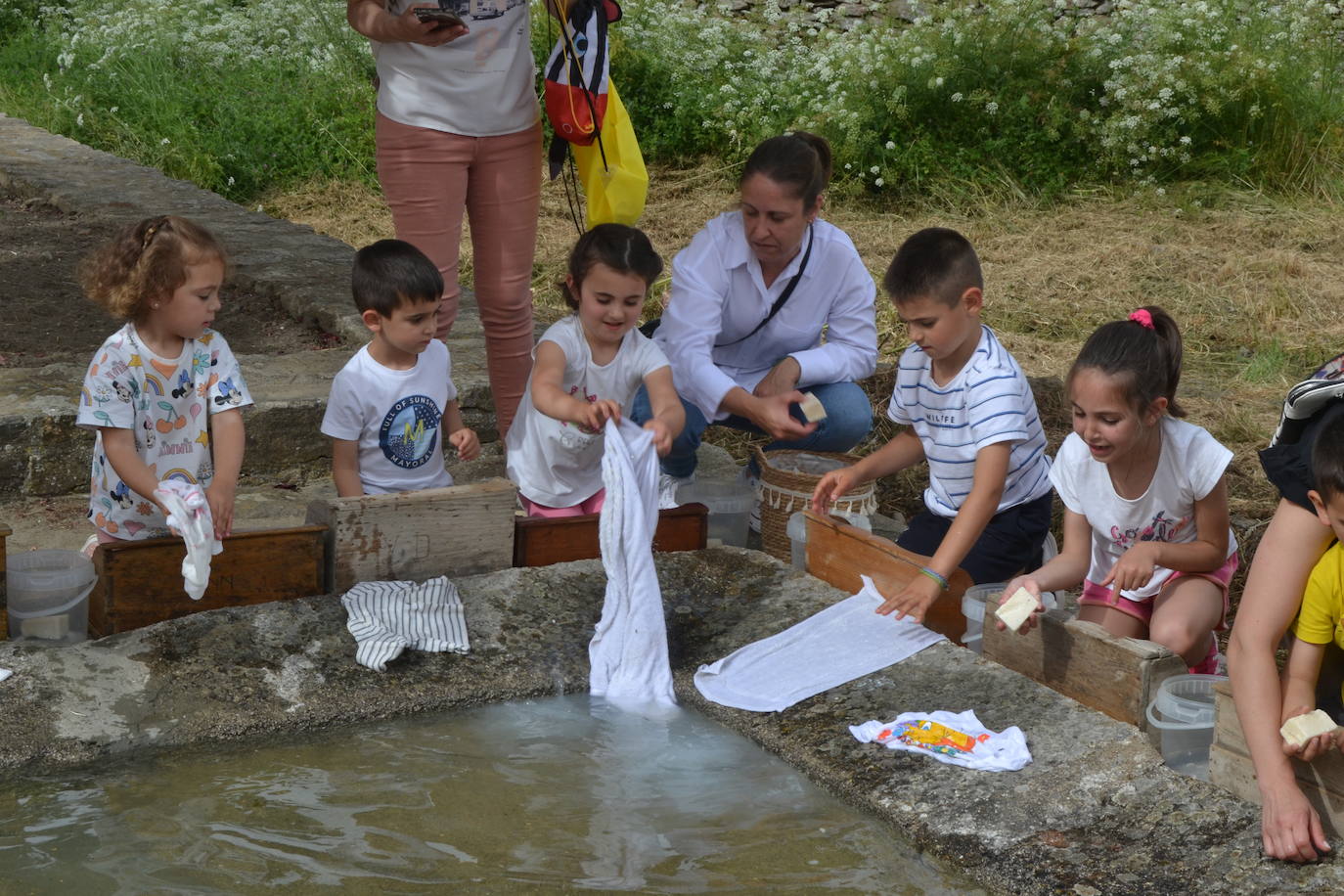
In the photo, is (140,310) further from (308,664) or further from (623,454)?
(623,454)

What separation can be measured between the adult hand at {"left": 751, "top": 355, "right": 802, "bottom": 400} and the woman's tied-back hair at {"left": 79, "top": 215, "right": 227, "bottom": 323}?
1601 mm

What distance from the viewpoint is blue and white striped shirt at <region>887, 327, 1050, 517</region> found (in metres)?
3.44

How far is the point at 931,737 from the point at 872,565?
74 cm

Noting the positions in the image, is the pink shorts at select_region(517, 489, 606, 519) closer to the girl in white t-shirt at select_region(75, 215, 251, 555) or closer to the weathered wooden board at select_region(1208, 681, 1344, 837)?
the girl in white t-shirt at select_region(75, 215, 251, 555)

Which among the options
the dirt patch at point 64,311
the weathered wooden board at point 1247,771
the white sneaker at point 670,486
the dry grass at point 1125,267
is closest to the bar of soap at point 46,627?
the white sneaker at point 670,486

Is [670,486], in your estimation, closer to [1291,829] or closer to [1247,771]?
[1247,771]

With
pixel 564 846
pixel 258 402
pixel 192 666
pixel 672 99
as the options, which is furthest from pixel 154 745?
pixel 672 99

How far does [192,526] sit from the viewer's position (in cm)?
305

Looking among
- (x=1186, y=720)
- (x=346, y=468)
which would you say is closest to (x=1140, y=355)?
(x=1186, y=720)

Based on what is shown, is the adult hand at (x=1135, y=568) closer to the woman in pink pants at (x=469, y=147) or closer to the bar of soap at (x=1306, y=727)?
the bar of soap at (x=1306, y=727)

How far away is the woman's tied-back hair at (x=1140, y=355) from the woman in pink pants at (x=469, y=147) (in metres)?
1.84

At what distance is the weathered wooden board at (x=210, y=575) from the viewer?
3191mm

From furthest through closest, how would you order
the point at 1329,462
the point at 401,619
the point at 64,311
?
the point at 64,311 < the point at 401,619 < the point at 1329,462

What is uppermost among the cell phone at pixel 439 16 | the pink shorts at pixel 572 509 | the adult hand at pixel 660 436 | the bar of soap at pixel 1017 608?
the cell phone at pixel 439 16
